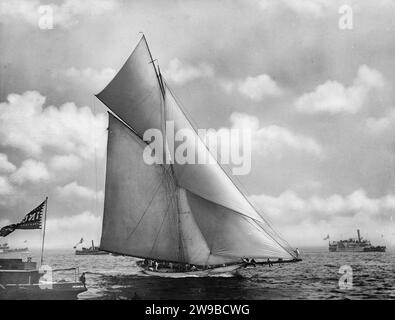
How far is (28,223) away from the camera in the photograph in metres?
16.9

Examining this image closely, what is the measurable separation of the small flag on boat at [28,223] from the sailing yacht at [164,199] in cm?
541

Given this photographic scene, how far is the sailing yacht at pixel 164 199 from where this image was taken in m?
Result: 20.5

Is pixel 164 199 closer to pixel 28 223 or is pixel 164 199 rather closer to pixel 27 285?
pixel 28 223

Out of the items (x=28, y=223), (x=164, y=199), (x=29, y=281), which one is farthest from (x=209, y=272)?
(x=28, y=223)

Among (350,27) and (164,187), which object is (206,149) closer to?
(164,187)

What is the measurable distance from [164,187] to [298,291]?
8910 millimetres

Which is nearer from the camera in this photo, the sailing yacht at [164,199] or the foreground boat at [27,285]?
the foreground boat at [27,285]

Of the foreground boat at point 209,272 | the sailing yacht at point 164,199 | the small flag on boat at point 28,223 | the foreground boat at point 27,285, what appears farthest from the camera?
the foreground boat at point 209,272

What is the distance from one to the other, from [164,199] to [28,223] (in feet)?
25.4

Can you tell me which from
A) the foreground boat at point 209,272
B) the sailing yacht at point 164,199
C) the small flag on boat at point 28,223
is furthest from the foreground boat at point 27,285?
the foreground boat at point 209,272

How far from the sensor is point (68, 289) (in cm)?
1650

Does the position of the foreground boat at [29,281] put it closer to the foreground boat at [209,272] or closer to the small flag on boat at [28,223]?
the small flag on boat at [28,223]

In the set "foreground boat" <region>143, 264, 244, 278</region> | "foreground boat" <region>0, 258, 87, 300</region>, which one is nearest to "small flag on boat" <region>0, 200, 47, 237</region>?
"foreground boat" <region>0, 258, 87, 300</region>
